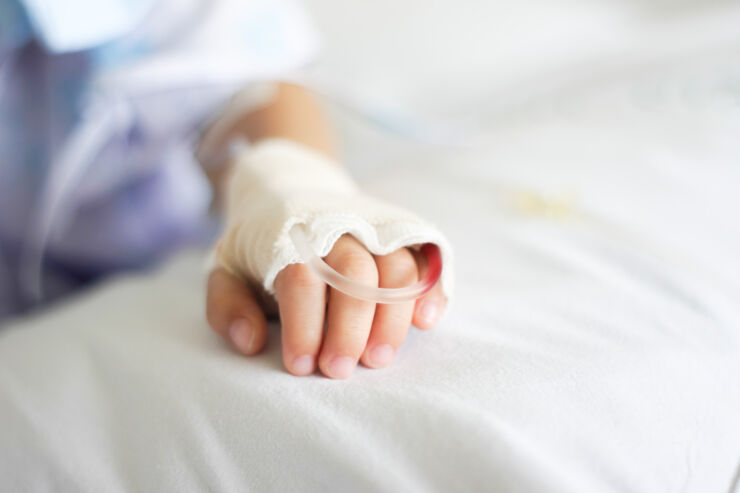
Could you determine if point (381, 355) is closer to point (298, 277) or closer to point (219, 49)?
point (298, 277)

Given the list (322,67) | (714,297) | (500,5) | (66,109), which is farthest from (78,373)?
(500,5)

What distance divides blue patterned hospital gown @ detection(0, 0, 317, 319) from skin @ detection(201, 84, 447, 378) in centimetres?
27

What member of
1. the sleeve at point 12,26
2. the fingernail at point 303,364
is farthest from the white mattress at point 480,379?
the sleeve at point 12,26

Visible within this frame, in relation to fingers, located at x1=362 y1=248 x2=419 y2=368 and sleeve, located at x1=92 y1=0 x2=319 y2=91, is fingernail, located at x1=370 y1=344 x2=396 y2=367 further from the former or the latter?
sleeve, located at x1=92 y1=0 x2=319 y2=91

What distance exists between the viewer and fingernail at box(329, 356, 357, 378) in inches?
12.9

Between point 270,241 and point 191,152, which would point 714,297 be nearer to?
point 270,241

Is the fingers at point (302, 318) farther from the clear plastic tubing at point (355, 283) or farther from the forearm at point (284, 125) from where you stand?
the forearm at point (284, 125)

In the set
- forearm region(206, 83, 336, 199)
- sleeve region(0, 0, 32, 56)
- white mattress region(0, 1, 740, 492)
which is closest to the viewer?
white mattress region(0, 1, 740, 492)

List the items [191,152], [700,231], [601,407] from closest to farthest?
[601,407] < [700,231] < [191,152]

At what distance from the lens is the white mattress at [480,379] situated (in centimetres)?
28

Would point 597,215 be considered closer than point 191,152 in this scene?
Yes

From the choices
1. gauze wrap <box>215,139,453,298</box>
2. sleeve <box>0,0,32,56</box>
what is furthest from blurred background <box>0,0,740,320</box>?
gauze wrap <box>215,139,453,298</box>

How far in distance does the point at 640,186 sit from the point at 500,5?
509 mm

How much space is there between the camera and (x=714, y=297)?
1.26 ft
